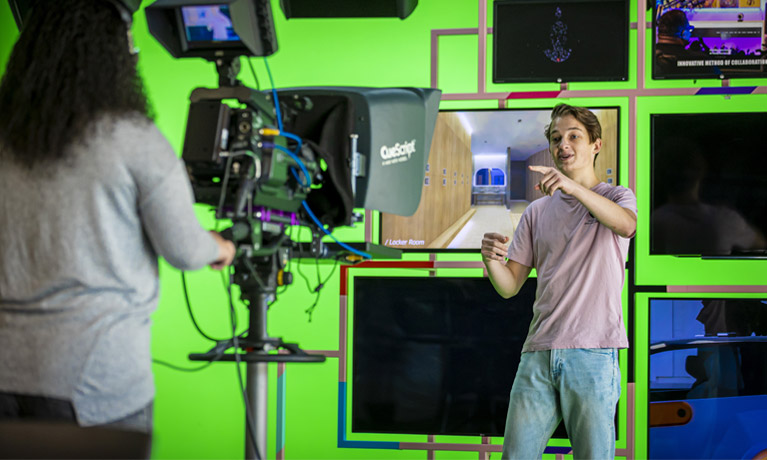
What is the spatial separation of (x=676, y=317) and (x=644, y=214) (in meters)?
0.48

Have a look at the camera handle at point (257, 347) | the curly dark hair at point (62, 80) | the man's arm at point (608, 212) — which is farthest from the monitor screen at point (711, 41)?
the curly dark hair at point (62, 80)

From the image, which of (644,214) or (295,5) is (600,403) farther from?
(295,5)

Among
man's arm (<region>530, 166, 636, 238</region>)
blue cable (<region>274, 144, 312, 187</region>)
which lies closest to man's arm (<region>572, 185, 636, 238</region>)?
man's arm (<region>530, 166, 636, 238</region>)

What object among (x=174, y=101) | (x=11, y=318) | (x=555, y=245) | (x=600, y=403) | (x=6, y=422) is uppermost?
(x=174, y=101)

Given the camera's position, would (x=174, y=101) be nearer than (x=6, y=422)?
No

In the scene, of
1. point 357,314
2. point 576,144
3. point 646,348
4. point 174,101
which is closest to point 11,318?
point 576,144

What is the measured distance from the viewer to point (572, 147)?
2.23 metres

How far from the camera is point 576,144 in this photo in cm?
223

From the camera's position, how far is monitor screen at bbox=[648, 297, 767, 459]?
2912 mm

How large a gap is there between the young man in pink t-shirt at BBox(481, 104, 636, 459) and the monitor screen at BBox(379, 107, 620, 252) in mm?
843

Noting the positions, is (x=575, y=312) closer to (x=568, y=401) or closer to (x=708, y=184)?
(x=568, y=401)

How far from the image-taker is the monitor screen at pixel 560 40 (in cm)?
305

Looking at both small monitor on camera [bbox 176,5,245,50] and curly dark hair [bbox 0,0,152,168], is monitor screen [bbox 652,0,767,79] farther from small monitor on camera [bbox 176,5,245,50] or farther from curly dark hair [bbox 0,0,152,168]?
curly dark hair [bbox 0,0,152,168]

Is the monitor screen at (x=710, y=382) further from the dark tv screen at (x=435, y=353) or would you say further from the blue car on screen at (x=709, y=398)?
the dark tv screen at (x=435, y=353)
